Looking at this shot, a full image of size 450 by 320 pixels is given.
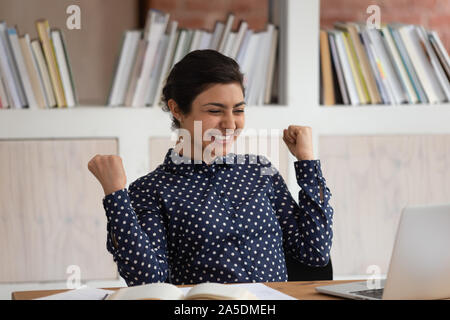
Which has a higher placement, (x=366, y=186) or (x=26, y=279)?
(x=366, y=186)

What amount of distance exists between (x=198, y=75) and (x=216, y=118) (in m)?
0.12

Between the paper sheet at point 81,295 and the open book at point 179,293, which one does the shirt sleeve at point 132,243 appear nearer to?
the paper sheet at point 81,295

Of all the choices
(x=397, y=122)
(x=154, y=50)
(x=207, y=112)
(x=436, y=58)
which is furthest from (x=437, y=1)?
(x=207, y=112)

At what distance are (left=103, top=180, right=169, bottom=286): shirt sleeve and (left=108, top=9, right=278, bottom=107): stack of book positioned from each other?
950 millimetres

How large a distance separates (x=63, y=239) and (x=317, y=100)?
3.53 ft

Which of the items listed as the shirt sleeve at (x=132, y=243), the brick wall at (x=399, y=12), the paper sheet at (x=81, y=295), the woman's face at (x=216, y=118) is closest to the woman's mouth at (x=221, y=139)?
the woman's face at (x=216, y=118)

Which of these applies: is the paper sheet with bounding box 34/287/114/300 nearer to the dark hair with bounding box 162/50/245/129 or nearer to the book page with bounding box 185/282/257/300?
the book page with bounding box 185/282/257/300

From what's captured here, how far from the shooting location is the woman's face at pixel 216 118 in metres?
1.69

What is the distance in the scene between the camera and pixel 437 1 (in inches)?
Answer: 117

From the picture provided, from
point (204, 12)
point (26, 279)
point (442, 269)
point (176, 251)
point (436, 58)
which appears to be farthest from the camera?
point (204, 12)

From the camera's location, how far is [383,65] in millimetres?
2598

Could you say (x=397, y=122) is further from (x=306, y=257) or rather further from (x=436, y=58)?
(x=306, y=257)
